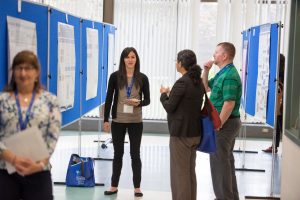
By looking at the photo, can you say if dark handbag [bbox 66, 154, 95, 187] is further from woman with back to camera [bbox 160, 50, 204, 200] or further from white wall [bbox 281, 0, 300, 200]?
white wall [bbox 281, 0, 300, 200]

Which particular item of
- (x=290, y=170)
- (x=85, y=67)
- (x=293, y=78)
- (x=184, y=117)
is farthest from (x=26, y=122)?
(x=85, y=67)

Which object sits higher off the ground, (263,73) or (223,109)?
(263,73)

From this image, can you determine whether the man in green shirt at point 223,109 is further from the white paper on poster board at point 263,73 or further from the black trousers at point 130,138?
the white paper on poster board at point 263,73

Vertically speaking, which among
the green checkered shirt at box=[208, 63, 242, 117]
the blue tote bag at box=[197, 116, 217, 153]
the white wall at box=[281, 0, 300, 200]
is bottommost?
the white wall at box=[281, 0, 300, 200]

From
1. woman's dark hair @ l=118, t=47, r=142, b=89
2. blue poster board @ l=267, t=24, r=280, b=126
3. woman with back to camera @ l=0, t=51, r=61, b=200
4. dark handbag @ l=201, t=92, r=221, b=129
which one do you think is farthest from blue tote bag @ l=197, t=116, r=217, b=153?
woman with back to camera @ l=0, t=51, r=61, b=200

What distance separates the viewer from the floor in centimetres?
549

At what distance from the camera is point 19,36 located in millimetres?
3525

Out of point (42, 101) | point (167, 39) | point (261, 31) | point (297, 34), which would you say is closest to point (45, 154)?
point (42, 101)

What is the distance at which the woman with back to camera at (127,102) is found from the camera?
513 cm

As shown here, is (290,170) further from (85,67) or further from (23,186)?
(85,67)

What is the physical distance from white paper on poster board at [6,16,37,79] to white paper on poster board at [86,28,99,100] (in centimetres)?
232

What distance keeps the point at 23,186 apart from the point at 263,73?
374 centimetres

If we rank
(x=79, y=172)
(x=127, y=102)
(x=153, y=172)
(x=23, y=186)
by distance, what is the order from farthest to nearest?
(x=153, y=172) → (x=79, y=172) → (x=127, y=102) → (x=23, y=186)

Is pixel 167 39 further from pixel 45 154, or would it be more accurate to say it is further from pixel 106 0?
pixel 45 154
